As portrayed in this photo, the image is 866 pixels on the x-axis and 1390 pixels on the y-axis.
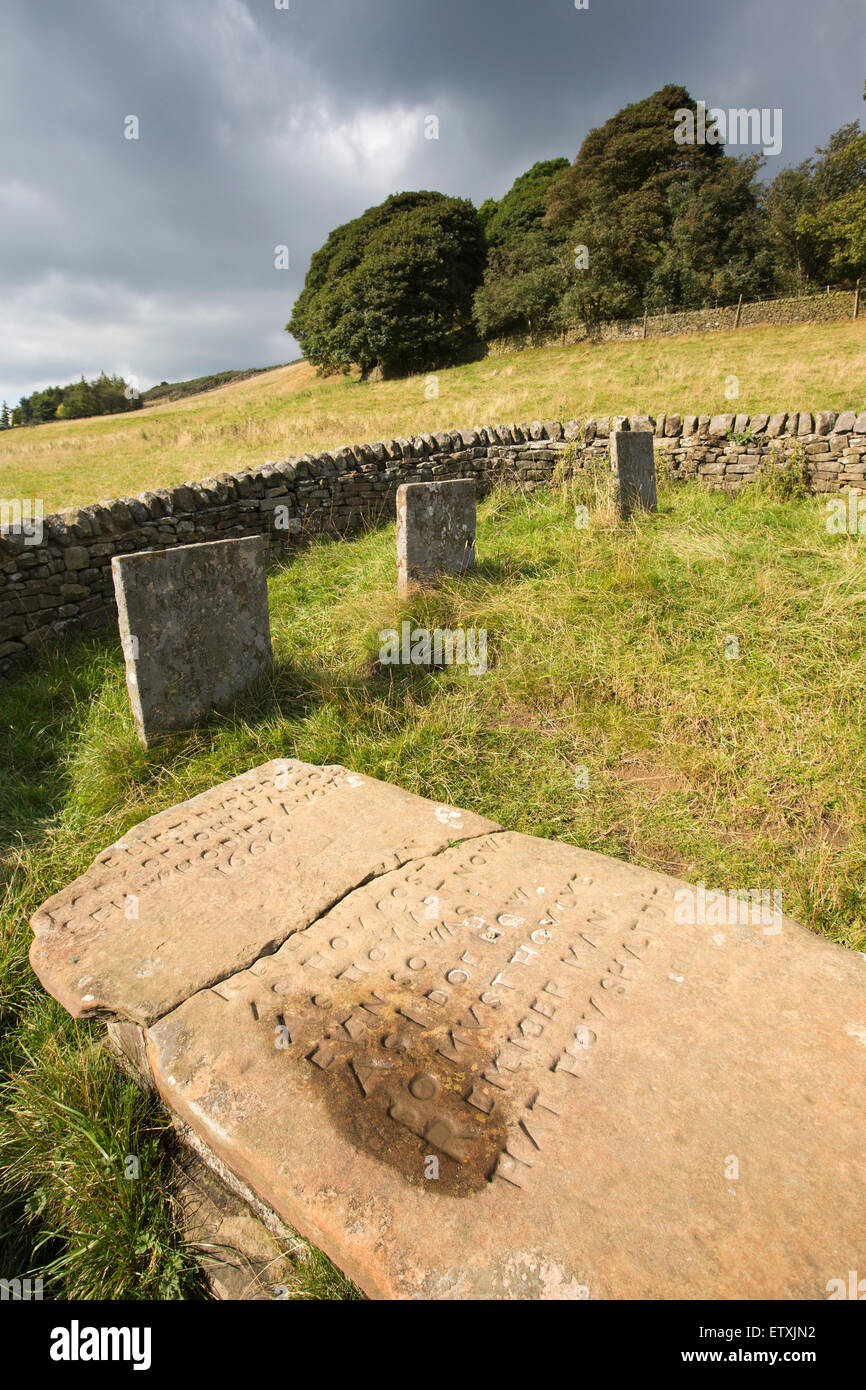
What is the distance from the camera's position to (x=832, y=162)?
2639 centimetres

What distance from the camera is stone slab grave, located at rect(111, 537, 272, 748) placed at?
151 inches

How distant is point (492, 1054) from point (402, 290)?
30505mm

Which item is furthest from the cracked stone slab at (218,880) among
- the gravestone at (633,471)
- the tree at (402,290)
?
the tree at (402,290)

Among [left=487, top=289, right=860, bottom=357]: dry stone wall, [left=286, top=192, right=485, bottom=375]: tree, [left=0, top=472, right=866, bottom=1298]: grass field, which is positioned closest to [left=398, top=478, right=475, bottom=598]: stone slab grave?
[left=0, top=472, right=866, bottom=1298]: grass field

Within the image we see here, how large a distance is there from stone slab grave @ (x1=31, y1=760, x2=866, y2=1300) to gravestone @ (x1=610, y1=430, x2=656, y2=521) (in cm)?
554

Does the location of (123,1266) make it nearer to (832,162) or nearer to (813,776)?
(813,776)

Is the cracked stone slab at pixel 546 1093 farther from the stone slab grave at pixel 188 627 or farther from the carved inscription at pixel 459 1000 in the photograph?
the stone slab grave at pixel 188 627

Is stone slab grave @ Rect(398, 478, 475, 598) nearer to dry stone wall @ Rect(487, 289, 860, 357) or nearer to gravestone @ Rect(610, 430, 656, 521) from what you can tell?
A: gravestone @ Rect(610, 430, 656, 521)

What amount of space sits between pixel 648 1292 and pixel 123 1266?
1.40m

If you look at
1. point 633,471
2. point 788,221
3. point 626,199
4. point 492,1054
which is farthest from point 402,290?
point 492,1054

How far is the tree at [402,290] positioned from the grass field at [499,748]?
80.0 ft

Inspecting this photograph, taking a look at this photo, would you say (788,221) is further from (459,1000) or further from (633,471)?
(459,1000)

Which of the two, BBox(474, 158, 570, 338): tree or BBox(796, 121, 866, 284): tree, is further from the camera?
BBox(474, 158, 570, 338): tree
